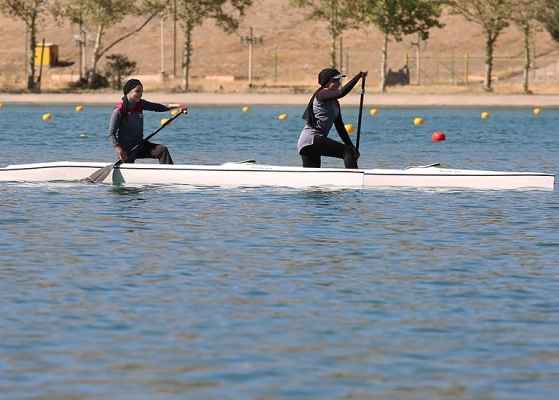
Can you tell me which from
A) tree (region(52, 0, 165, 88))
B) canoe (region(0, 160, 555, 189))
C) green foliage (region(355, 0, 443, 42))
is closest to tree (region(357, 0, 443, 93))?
green foliage (region(355, 0, 443, 42))

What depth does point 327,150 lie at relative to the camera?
706 inches

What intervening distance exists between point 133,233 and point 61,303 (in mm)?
4154

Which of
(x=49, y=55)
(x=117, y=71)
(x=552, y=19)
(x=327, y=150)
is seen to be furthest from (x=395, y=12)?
(x=327, y=150)

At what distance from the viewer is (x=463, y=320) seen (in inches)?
357

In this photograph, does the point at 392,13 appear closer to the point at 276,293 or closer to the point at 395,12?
the point at 395,12

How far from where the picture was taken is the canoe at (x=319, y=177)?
1803 centimetres

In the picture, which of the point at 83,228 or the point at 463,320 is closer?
the point at 463,320

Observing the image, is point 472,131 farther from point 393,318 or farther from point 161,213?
point 393,318

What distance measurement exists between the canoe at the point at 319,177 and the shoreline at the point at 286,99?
139 feet

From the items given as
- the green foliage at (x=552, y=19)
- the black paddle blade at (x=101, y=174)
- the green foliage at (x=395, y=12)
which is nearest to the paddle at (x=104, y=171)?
the black paddle blade at (x=101, y=174)

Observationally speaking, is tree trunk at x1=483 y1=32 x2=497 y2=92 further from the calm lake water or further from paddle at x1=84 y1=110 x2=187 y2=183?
paddle at x1=84 y1=110 x2=187 y2=183

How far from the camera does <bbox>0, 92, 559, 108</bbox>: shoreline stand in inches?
2426

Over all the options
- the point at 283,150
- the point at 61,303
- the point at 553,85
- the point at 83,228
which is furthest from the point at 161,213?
the point at 553,85

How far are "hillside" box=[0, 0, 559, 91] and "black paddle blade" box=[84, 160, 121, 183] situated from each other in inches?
2858
